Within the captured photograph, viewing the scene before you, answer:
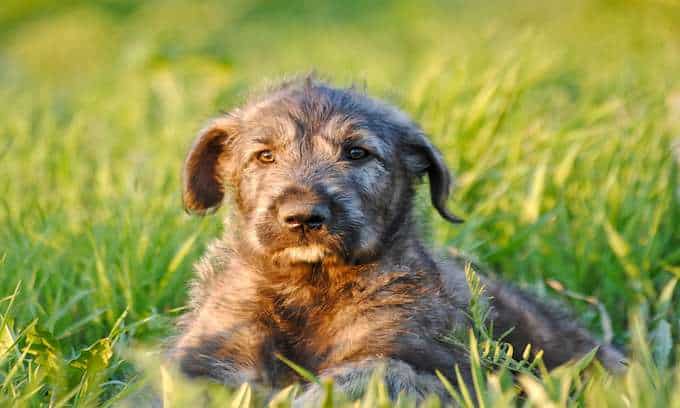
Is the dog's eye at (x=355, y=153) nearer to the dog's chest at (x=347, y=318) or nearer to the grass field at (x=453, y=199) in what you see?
the dog's chest at (x=347, y=318)

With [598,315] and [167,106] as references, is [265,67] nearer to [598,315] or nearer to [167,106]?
[167,106]

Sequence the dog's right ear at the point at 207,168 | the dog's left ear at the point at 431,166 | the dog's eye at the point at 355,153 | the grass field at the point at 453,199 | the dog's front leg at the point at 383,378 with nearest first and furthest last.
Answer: the dog's front leg at the point at 383,378, the grass field at the point at 453,199, the dog's eye at the point at 355,153, the dog's left ear at the point at 431,166, the dog's right ear at the point at 207,168

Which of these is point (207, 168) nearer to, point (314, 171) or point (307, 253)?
point (314, 171)

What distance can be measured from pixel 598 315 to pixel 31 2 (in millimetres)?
13530

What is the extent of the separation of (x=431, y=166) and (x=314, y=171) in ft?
2.41

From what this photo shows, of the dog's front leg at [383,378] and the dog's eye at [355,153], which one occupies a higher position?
the dog's eye at [355,153]

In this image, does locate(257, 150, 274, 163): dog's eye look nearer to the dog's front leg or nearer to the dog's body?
the dog's body

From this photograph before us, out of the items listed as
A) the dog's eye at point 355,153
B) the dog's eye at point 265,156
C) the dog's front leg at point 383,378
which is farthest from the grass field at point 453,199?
the dog's eye at point 265,156

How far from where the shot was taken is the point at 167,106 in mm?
8516

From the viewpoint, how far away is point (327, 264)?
164 inches

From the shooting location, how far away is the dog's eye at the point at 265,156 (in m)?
4.43

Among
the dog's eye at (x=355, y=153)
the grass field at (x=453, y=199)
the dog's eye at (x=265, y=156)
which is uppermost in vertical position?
the dog's eye at (x=355, y=153)

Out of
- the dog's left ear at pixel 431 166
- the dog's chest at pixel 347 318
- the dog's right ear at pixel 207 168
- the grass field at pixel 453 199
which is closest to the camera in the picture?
the grass field at pixel 453 199

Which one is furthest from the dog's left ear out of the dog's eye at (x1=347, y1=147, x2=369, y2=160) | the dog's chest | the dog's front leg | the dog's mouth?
the dog's front leg
